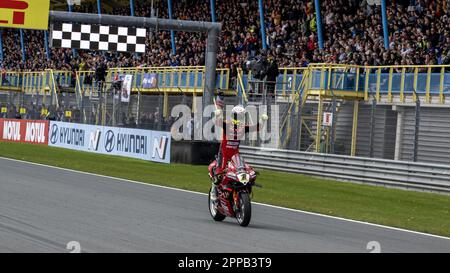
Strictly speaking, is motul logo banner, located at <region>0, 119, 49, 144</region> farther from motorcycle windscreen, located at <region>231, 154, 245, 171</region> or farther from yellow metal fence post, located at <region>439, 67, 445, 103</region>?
motorcycle windscreen, located at <region>231, 154, 245, 171</region>

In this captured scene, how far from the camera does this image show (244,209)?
35.6 ft

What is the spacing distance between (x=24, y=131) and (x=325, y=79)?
15.3m

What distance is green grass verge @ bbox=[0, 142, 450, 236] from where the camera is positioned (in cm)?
1347

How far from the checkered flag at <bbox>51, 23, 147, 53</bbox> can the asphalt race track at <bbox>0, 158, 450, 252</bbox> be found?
10715 mm

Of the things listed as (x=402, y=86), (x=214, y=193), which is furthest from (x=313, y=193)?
(x=214, y=193)

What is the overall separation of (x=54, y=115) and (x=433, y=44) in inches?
603

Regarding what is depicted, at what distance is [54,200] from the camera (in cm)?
1291

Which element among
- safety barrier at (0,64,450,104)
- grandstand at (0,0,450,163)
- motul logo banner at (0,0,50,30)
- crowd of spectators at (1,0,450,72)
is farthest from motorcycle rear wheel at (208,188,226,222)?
motul logo banner at (0,0,50,30)

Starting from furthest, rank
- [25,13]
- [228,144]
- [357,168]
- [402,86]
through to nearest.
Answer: [25,13]
[402,86]
[357,168]
[228,144]

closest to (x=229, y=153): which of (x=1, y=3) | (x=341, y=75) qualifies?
(x=341, y=75)

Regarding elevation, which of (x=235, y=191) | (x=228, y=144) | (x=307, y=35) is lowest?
(x=235, y=191)

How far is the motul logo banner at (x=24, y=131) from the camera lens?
1291 inches

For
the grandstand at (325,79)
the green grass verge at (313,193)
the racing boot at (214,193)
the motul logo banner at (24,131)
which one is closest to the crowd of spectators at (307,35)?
the grandstand at (325,79)

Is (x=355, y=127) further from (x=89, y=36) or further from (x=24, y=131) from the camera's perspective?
(x=24, y=131)
